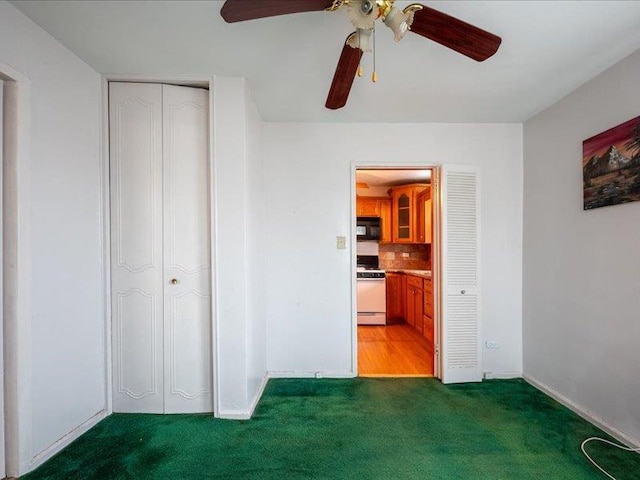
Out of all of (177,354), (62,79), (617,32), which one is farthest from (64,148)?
(617,32)

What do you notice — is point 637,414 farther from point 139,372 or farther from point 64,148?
point 64,148

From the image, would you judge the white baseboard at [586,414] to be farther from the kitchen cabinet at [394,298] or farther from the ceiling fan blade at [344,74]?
the ceiling fan blade at [344,74]

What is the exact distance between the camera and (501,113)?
2648 millimetres

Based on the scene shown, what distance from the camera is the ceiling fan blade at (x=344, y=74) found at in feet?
4.64

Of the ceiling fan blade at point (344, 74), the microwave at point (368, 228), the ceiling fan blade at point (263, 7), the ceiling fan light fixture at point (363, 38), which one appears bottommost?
the microwave at point (368, 228)

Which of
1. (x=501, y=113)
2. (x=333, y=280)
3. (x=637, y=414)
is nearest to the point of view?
(x=637, y=414)

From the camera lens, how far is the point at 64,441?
1.81m

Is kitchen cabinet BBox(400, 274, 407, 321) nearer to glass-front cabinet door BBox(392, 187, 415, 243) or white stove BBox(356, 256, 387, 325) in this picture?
white stove BBox(356, 256, 387, 325)

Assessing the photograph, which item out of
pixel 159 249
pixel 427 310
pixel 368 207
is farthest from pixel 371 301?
pixel 159 249

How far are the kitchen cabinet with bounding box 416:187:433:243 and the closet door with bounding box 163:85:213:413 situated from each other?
3480 mm

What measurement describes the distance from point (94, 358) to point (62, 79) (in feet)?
6.01

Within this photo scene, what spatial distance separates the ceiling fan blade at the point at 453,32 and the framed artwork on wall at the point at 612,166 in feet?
4.05

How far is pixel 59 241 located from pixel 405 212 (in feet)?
14.7

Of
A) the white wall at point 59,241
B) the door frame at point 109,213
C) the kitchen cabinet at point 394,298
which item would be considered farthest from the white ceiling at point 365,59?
the kitchen cabinet at point 394,298
